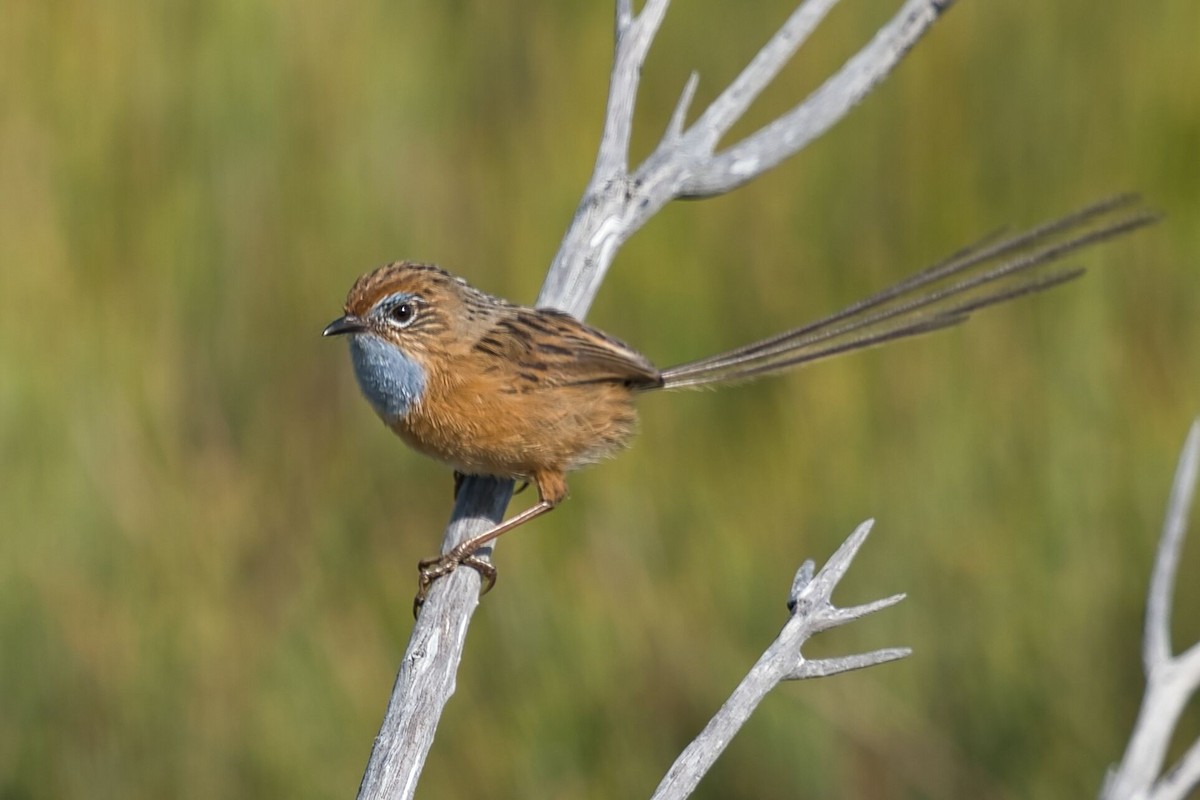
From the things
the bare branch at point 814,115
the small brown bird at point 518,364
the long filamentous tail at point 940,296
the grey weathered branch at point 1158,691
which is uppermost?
the bare branch at point 814,115

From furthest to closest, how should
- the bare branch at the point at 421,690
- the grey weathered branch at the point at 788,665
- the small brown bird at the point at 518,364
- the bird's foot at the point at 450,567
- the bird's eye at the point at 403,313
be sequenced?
the bird's eye at the point at 403,313 → the small brown bird at the point at 518,364 → the bird's foot at the point at 450,567 → the bare branch at the point at 421,690 → the grey weathered branch at the point at 788,665

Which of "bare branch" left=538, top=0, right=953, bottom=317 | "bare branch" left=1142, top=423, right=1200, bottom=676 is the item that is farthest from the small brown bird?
"bare branch" left=1142, top=423, right=1200, bottom=676

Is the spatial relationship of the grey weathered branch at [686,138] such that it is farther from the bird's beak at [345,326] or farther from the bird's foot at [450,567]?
the bird's beak at [345,326]

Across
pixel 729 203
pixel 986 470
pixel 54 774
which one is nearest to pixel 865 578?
pixel 986 470

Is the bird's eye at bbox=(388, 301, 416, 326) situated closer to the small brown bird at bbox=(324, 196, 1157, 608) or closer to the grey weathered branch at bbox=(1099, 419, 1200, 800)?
the small brown bird at bbox=(324, 196, 1157, 608)

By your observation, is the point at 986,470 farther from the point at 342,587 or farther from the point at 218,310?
the point at 218,310

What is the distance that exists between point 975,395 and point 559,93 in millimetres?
1912

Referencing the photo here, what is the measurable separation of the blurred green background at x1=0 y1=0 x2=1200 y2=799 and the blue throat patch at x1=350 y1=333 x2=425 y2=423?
2.57 feet

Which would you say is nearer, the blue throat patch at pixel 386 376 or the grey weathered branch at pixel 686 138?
the grey weathered branch at pixel 686 138

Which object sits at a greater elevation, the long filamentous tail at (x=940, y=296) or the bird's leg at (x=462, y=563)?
the long filamentous tail at (x=940, y=296)

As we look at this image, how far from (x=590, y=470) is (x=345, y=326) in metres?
1.20

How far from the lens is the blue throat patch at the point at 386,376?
3.65 metres

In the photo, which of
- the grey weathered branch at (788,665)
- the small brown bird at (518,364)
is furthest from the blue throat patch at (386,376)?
the grey weathered branch at (788,665)

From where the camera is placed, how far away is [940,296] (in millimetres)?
3412
